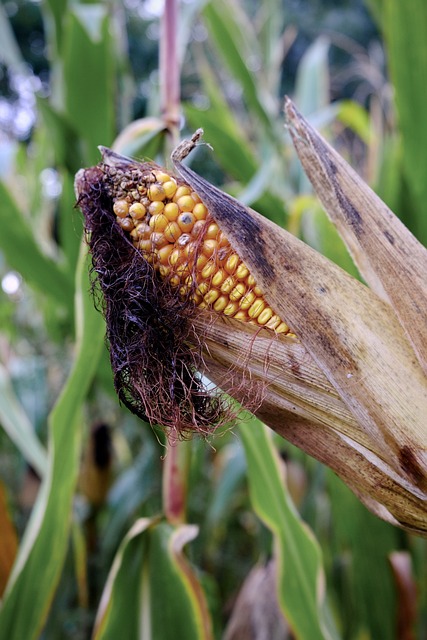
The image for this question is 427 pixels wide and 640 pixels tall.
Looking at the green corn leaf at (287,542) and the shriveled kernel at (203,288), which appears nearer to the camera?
the shriveled kernel at (203,288)

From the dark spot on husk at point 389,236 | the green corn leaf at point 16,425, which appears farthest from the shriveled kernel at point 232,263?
the green corn leaf at point 16,425

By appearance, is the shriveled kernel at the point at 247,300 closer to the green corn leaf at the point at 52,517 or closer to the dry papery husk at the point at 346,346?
the dry papery husk at the point at 346,346

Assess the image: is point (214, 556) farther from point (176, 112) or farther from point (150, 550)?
point (176, 112)

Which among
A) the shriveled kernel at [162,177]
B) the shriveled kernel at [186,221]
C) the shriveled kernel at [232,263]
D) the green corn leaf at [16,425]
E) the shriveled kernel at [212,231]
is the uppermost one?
the shriveled kernel at [162,177]

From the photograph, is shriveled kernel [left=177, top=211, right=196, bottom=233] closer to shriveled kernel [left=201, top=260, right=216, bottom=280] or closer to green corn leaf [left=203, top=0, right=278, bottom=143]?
shriveled kernel [left=201, top=260, right=216, bottom=280]

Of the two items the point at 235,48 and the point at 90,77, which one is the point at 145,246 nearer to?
the point at 90,77

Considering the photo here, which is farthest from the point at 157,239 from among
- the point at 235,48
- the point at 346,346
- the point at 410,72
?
Result: the point at 235,48
